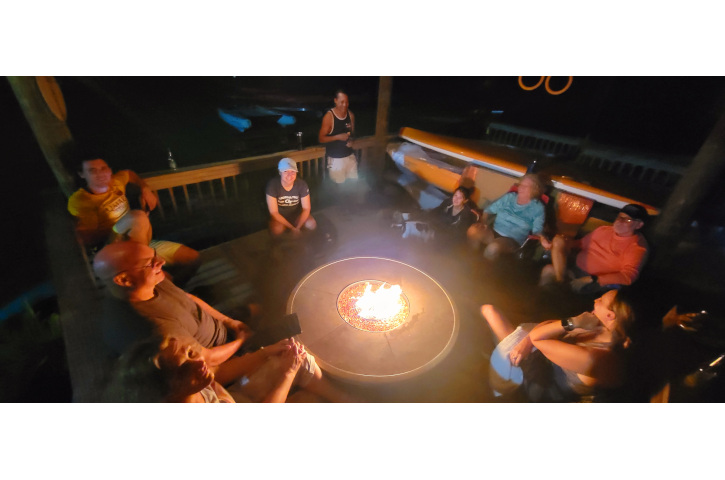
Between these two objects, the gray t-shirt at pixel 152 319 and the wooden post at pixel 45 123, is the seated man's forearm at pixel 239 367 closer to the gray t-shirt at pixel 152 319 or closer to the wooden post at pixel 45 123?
the gray t-shirt at pixel 152 319

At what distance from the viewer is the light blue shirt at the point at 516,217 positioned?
360 centimetres

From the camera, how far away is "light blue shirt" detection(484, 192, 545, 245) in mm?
3602

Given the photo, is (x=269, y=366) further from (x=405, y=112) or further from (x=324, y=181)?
(x=405, y=112)

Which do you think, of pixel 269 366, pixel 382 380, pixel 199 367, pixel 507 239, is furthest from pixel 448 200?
pixel 199 367

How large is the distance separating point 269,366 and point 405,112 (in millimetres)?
17713

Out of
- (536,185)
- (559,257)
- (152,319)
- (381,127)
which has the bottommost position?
(559,257)

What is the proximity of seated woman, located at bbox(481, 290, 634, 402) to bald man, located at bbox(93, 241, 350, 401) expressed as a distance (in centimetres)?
143

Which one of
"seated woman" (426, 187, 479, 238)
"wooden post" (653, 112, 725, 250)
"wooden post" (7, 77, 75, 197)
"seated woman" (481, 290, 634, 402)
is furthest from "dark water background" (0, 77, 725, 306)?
"seated woman" (481, 290, 634, 402)

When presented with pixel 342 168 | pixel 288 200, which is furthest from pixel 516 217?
pixel 288 200

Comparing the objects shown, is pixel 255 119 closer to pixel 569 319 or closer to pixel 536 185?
pixel 536 185

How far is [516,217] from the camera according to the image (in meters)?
3.75

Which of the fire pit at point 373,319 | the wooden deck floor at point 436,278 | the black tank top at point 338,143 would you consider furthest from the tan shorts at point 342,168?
the fire pit at point 373,319

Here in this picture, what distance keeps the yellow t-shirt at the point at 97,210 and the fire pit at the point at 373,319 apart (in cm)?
212

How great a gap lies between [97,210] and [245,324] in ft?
6.47
